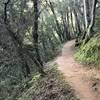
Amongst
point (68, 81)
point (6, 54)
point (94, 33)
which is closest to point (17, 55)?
point (6, 54)

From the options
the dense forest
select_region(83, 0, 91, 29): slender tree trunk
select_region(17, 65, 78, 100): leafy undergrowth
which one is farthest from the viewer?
select_region(83, 0, 91, 29): slender tree trunk

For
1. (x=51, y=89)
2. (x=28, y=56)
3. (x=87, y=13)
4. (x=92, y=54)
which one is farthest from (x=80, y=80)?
(x=87, y=13)

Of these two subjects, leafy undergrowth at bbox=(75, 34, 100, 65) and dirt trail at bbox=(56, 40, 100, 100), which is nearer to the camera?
dirt trail at bbox=(56, 40, 100, 100)

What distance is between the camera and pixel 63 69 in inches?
416

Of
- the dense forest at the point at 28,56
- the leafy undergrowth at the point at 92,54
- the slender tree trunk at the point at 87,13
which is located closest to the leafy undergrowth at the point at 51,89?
the dense forest at the point at 28,56

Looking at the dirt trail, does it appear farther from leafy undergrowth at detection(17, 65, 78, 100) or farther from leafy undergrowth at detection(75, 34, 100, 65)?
leafy undergrowth at detection(75, 34, 100, 65)

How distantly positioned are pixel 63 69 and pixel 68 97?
3356 millimetres

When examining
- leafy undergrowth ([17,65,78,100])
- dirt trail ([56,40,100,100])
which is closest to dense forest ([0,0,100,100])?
leafy undergrowth ([17,65,78,100])

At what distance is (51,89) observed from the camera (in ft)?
27.7

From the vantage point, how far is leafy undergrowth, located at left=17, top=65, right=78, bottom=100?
302 inches

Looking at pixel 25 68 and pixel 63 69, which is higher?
pixel 63 69

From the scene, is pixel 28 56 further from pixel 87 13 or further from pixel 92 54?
pixel 87 13

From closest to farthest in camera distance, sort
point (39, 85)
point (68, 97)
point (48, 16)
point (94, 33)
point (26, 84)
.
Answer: point (68, 97) → point (39, 85) → point (26, 84) → point (94, 33) → point (48, 16)

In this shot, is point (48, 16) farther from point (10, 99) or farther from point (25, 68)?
point (10, 99)
